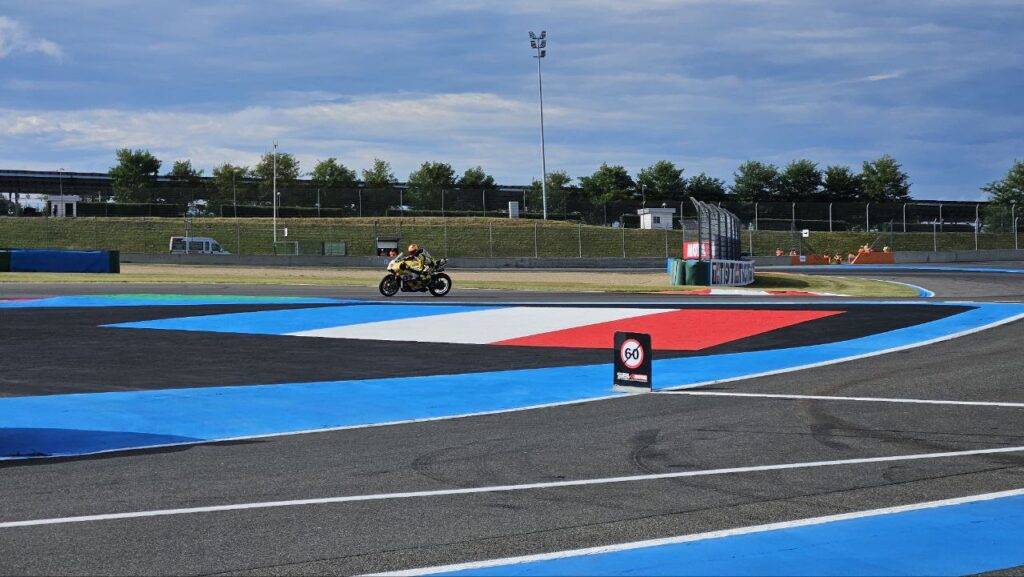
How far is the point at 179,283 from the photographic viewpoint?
35.8 meters

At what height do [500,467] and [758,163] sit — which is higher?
[758,163]

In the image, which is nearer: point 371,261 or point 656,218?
point 371,261

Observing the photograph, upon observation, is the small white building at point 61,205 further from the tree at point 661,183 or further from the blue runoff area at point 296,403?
the blue runoff area at point 296,403

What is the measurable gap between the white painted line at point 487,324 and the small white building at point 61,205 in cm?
5835

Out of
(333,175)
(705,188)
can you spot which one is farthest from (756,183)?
(333,175)

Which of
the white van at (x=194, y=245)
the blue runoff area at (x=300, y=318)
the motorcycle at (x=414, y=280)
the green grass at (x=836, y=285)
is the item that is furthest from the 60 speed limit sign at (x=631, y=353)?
the white van at (x=194, y=245)

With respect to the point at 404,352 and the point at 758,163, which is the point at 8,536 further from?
the point at 758,163

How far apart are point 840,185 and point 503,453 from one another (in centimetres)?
9721

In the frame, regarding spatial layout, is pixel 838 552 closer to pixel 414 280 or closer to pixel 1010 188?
pixel 414 280

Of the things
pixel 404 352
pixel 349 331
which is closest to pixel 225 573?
pixel 404 352

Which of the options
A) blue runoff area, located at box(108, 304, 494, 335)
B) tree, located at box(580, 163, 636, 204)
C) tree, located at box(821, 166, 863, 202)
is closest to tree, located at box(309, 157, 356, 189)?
tree, located at box(580, 163, 636, 204)

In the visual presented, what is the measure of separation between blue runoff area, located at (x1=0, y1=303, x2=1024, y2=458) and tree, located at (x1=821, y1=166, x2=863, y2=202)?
88.1 metres

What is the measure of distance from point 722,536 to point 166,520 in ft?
11.3

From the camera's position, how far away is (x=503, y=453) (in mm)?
8766
